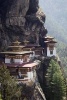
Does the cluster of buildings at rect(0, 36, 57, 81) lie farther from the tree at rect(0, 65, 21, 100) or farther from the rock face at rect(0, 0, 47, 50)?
the tree at rect(0, 65, 21, 100)

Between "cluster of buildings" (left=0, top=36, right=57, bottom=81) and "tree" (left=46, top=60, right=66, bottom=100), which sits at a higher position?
"cluster of buildings" (left=0, top=36, right=57, bottom=81)

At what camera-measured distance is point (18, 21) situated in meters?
46.4

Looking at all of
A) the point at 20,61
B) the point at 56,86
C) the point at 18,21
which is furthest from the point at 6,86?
the point at 18,21

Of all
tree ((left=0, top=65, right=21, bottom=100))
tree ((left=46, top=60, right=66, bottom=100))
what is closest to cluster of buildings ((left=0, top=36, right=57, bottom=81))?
tree ((left=46, top=60, right=66, bottom=100))

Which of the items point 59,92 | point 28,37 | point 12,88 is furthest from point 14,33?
point 12,88

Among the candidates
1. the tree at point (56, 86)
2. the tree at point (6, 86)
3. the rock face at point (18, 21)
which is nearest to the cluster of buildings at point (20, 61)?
the rock face at point (18, 21)

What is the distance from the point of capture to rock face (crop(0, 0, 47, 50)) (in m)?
45.8

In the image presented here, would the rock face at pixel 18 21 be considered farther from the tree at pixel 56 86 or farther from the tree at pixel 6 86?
the tree at pixel 6 86

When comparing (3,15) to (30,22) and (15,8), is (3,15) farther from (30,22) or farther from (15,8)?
(30,22)

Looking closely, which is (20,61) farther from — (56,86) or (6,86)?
(6,86)

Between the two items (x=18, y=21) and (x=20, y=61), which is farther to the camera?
(x=18, y=21)

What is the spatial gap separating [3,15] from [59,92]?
1432cm

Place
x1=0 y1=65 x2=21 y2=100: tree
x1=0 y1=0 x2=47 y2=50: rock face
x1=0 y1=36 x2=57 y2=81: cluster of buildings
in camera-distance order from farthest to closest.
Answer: x1=0 y1=0 x2=47 y2=50: rock face
x1=0 y1=36 x2=57 y2=81: cluster of buildings
x1=0 y1=65 x2=21 y2=100: tree

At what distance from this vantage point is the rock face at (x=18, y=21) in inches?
1801
